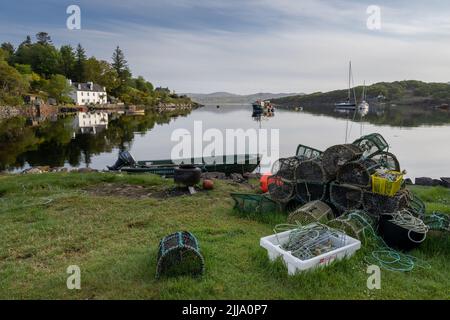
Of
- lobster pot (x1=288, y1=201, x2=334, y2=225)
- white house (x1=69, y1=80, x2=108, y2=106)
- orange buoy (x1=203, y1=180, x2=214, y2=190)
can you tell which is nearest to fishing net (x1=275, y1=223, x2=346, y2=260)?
lobster pot (x1=288, y1=201, x2=334, y2=225)

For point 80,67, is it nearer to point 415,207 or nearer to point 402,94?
point 415,207

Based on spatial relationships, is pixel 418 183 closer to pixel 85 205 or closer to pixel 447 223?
pixel 447 223

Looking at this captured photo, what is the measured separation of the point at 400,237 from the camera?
5.58m

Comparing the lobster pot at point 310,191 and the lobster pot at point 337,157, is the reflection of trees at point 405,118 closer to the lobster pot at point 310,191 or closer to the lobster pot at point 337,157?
the lobster pot at point 337,157

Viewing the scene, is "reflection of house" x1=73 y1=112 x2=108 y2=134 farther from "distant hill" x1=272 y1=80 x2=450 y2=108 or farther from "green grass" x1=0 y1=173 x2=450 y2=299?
"distant hill" x1=272 y1=80 x2=450 y2=108

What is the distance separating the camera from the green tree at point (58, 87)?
7466cm

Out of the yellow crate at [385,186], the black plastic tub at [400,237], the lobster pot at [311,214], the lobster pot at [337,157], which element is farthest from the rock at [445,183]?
the black plastic tub at [400,237]

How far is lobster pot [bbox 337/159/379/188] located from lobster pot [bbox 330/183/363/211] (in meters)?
0.12

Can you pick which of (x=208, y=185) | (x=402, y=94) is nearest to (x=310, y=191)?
(x=208, y=185)

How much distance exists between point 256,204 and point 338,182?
1870mm

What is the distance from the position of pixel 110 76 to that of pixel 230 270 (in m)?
107
